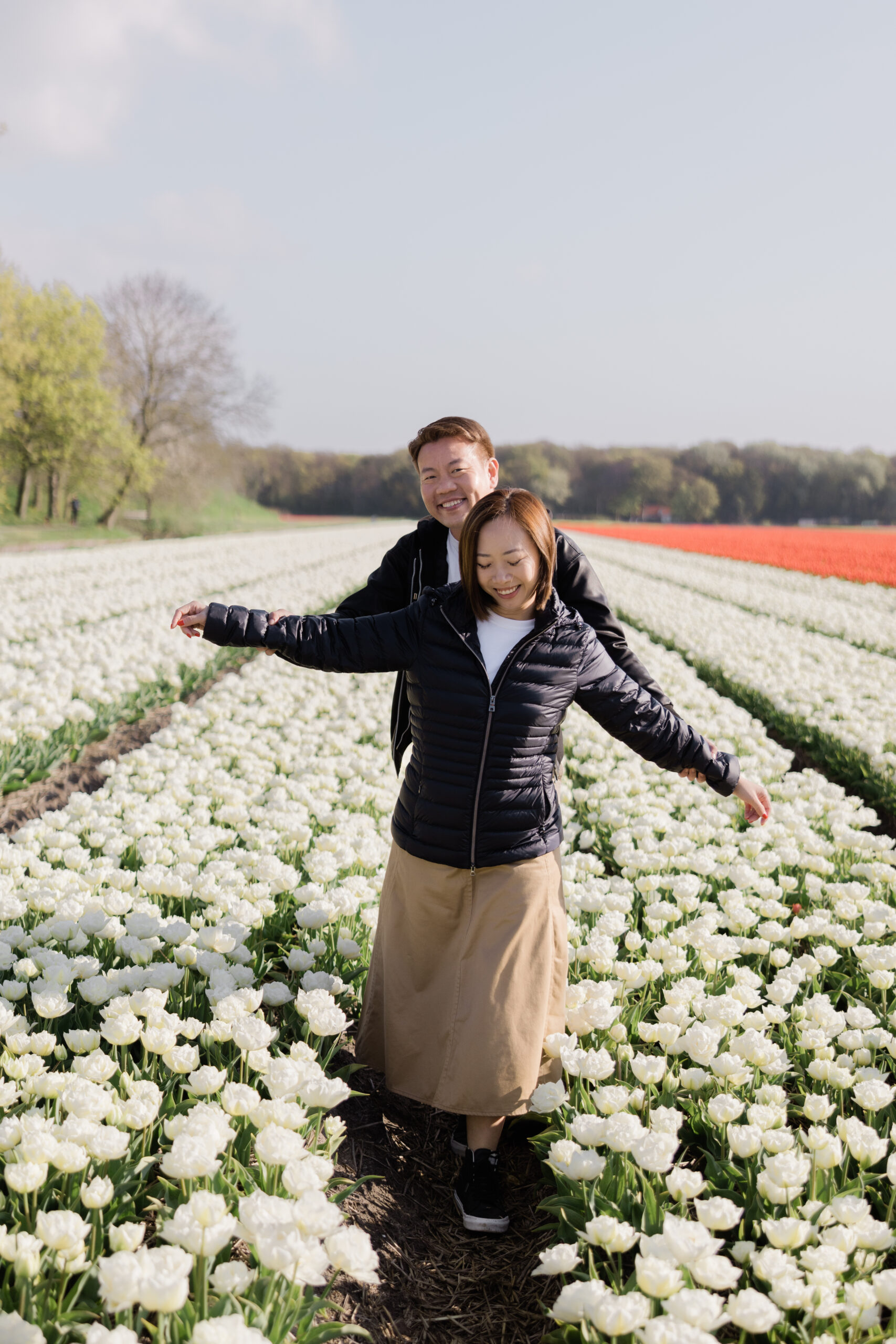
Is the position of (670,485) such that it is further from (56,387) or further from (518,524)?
(518,524)

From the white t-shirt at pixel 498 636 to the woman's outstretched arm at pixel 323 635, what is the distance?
19cm

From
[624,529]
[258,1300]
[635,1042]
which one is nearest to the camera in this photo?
[258,1300]

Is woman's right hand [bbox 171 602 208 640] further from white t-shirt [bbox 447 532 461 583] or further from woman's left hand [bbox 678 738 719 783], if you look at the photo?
woman's left hand [bbox 678 738 719 783]

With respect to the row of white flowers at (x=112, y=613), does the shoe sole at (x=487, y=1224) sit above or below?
below

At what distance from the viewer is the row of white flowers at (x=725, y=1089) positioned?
1.62m

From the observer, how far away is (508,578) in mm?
2352

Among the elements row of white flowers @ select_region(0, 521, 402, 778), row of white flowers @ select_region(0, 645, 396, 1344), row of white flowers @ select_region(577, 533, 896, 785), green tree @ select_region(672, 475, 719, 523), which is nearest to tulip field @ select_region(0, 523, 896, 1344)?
row of white flowers @ select_region(0, 645, 396, 1344)

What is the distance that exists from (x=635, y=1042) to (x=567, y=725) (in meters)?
4.36

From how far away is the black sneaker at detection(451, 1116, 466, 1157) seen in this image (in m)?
2.62

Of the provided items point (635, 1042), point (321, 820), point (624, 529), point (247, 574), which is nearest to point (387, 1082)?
point (635, 1042)

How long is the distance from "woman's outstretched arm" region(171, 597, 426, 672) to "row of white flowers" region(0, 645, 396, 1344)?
0.90 m

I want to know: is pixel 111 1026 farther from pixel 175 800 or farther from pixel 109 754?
pixel 109 754

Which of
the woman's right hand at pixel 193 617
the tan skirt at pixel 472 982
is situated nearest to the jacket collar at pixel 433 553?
the woman's right hand at pixel 193 617

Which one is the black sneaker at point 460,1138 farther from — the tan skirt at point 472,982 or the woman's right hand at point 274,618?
the woman's right hand at point 274,618
